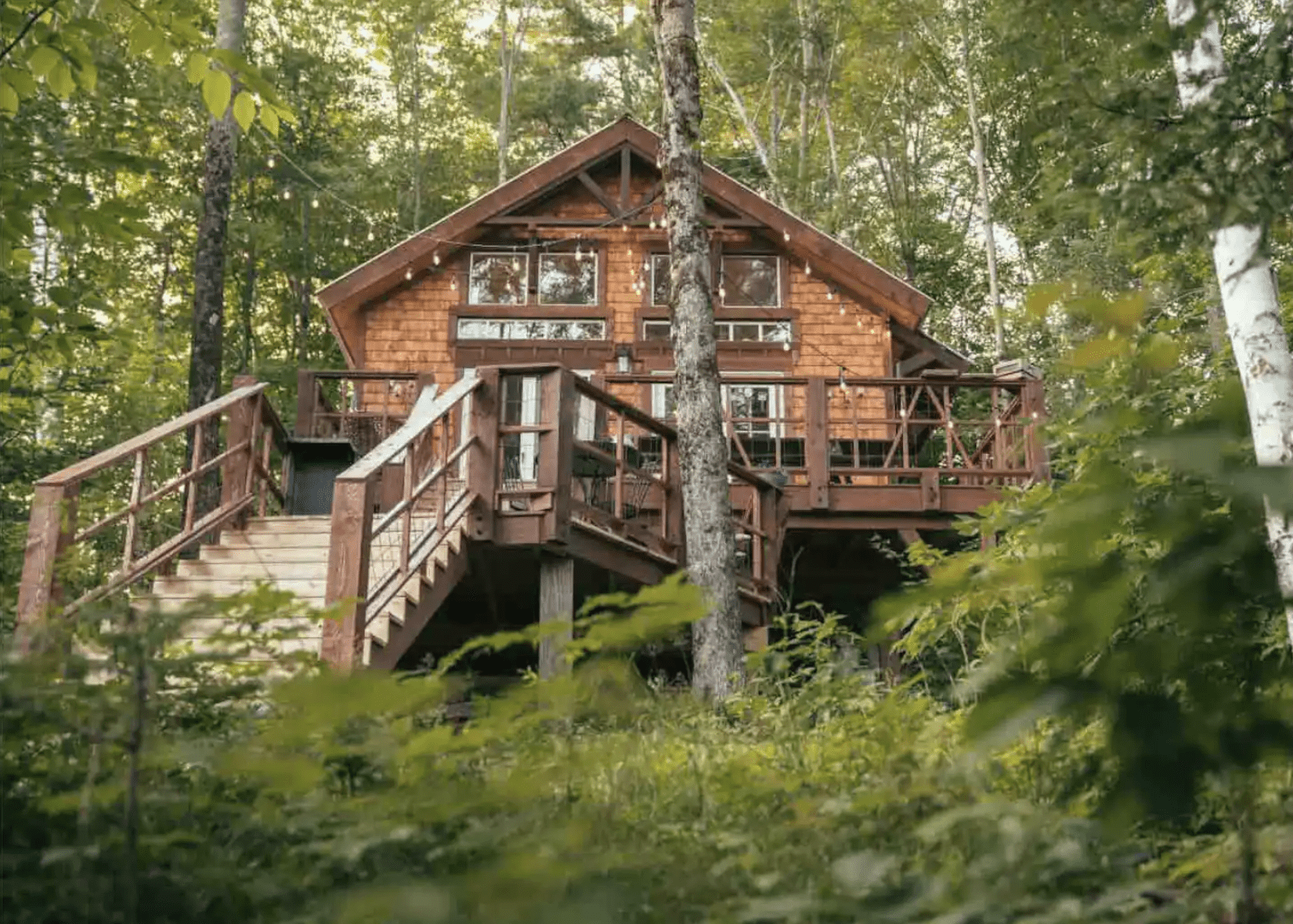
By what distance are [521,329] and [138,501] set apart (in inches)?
412

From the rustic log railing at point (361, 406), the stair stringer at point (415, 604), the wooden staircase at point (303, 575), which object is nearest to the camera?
the stair stringer at point (415, 604)

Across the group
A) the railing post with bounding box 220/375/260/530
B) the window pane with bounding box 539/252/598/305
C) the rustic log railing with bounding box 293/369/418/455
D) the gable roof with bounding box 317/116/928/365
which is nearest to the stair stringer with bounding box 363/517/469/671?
the railing post with bounding box 220/375/260/530

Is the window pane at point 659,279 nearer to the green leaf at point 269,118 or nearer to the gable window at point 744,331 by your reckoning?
the gable window at point 744,331

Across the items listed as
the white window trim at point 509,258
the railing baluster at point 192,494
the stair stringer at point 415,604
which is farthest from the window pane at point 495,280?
the stair stringer at point 415,604

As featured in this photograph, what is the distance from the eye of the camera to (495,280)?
1755 cm

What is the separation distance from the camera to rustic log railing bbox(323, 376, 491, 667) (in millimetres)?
6078

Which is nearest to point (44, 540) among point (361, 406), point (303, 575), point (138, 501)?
point (138, 501)

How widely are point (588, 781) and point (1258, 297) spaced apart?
4351 mm

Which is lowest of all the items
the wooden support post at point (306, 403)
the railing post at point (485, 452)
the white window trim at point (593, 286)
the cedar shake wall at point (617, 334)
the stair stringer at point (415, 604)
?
the stair stringer at point (415, 604)

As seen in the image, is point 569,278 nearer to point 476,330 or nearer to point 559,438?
point 476,330

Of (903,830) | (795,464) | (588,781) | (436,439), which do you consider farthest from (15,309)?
(795,464)

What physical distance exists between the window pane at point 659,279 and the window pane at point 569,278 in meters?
0.80

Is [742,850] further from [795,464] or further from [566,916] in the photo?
[795,464]

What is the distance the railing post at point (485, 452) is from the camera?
8008 millimetres
